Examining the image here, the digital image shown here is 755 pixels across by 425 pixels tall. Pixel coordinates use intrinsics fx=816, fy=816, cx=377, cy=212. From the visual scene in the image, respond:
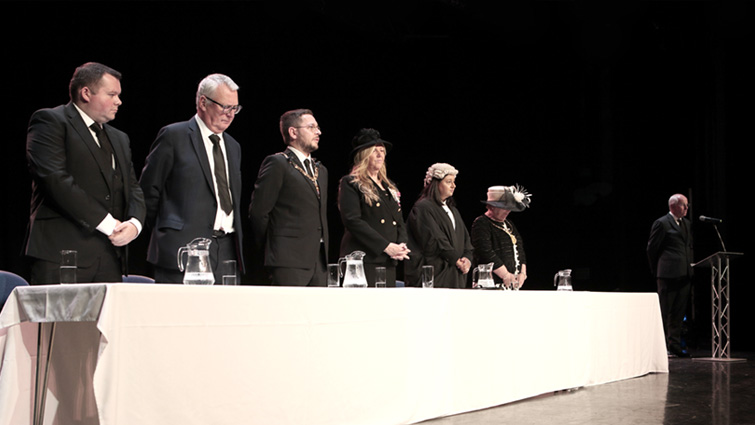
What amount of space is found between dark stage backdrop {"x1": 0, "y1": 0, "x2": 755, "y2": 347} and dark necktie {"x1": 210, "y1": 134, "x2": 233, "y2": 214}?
3.03m

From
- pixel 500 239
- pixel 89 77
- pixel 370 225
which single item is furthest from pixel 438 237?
pixel 89 77

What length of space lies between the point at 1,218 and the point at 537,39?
5472mm

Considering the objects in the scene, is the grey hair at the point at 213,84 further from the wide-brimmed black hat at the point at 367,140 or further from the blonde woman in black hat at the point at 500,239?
the blonde woman in black hat at the point at 500,239

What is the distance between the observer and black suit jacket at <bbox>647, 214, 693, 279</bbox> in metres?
7.78

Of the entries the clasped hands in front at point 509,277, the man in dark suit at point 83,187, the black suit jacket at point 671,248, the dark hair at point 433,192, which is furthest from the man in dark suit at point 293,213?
the black suit jacket at point 671,248

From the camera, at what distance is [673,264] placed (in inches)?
306

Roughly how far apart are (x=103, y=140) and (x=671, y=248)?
20.5ft

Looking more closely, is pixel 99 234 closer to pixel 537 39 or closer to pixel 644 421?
pixel 644 421

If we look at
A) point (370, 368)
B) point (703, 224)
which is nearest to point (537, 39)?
point (703, 224)

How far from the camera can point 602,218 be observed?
8.71 meters

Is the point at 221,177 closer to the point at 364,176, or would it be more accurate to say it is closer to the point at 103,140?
the point at 103,140

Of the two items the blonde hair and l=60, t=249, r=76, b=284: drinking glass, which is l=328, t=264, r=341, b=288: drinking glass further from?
l=60, t=249, r=76, b=284: drinking glass

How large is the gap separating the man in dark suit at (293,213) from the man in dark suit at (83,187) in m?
0.77

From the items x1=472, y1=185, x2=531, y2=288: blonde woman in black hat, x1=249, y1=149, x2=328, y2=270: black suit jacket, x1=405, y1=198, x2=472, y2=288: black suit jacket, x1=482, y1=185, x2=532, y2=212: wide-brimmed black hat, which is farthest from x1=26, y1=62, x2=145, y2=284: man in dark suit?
x1=482, y1=185, x2=532, y2=212: wide-brimmed black hat
